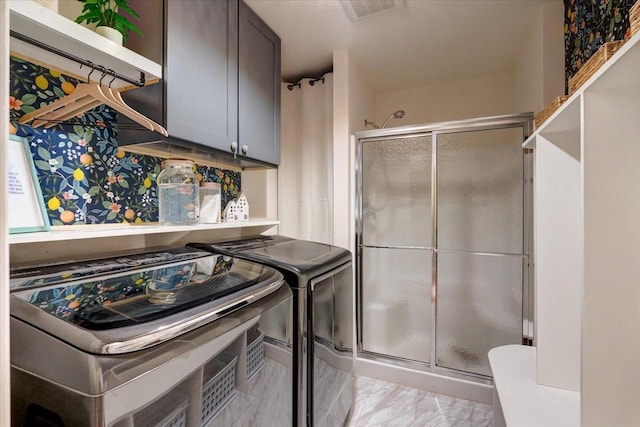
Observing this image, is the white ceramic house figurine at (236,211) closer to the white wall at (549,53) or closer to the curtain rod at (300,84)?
the curtain rod at (300,84)

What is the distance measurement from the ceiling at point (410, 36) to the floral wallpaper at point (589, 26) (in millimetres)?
256

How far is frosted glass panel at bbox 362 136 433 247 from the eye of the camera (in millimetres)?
2221

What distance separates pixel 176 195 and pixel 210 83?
58 centimetres

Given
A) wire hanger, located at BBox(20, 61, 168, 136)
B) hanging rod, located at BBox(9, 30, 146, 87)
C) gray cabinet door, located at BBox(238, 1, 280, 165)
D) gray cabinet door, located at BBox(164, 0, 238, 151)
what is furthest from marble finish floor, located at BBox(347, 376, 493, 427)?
hanging rod, located at BBox(9, 30, 146, 87)

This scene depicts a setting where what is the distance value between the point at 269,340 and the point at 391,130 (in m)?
1.78

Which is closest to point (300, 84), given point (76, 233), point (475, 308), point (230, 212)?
point (230, 212)

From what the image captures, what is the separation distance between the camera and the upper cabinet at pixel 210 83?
1.23m

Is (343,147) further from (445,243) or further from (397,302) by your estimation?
(397,302)

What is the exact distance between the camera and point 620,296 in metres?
0.74

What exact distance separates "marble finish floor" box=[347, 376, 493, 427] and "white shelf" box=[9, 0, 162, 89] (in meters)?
2.14

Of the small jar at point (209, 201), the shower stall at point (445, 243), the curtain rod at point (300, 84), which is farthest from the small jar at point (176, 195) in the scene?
the curtain rod at point (300, 84)

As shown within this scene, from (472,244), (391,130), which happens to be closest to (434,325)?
(472,244)

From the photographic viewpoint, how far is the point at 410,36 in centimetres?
205

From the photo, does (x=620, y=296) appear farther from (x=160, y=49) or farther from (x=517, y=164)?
(x=160, y=49)
